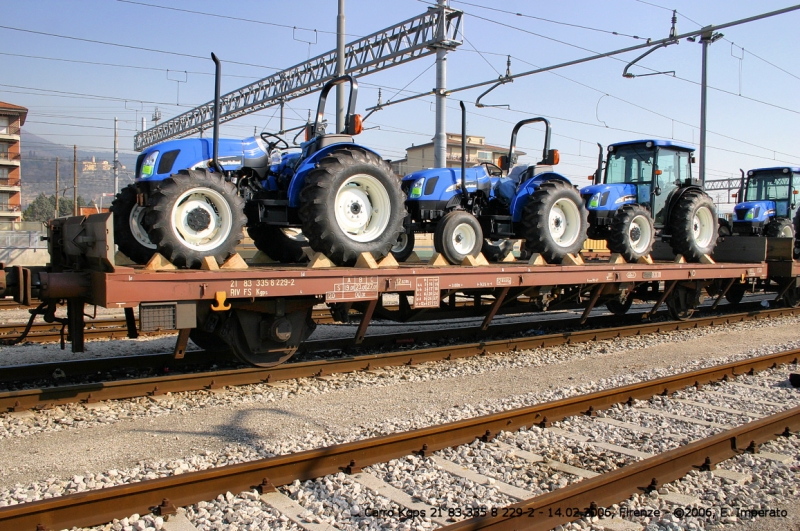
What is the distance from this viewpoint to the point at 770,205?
17328mm

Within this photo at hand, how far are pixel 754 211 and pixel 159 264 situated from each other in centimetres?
1604

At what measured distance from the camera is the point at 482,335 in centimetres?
1022

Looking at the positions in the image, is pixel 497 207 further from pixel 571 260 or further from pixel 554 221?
Answer: pixel 571 260

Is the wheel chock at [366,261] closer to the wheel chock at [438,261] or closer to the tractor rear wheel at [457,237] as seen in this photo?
the wheel chock at [438,261]

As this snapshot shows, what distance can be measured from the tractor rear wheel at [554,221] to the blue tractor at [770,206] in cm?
970

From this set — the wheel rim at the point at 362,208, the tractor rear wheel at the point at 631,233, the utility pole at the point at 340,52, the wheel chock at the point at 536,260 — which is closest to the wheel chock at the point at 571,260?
the wheel chock at the point at 536,260

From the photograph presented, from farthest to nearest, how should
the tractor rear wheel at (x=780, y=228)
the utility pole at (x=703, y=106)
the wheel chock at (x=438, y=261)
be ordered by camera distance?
the utility pole at (x=703, y=106) < the tractor rear wheel at (x=780, y=228) < the wheel chock at (x=438, y=261)

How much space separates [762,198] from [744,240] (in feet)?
17.0

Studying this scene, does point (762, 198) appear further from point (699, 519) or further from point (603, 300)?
point (699, 519)

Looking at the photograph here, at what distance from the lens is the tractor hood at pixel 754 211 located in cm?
1705

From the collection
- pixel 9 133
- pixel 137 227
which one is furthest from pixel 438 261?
pixel 9 133

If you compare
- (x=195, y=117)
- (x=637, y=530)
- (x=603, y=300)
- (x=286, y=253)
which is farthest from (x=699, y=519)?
(x=195, y=117)

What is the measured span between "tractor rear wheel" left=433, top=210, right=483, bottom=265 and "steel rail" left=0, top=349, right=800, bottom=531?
300 cm

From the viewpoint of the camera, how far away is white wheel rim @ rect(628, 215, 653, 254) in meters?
10.9
